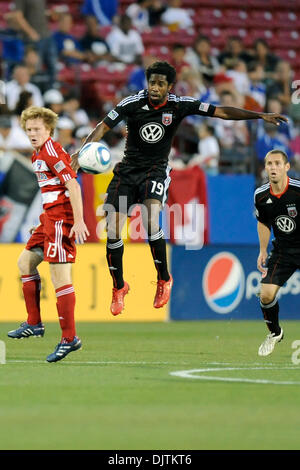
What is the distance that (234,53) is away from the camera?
70.2ft

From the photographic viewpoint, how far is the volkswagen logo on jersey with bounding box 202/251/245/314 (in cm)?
1592

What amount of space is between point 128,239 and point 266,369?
7256 millimetres

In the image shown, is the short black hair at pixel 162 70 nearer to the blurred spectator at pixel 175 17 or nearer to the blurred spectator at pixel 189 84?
the blurred spectator at pixel 189 84

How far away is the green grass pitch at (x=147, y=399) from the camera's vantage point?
557cm

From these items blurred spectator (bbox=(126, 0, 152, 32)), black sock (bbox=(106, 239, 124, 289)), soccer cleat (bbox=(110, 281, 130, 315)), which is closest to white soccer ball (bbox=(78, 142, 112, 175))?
black sock (bbox=(106, 239, 124, 289))

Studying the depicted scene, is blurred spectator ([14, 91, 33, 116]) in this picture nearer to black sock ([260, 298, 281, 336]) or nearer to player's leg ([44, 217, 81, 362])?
black sock ([260, 298, 281, 336])

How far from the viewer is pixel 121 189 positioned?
10258 mm

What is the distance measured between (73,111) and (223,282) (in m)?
3.91

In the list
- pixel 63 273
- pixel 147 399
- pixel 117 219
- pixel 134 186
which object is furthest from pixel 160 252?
pixel 147 399

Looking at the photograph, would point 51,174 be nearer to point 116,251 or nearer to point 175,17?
point 116,251

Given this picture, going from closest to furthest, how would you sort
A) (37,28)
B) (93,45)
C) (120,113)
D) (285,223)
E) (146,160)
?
(120,113) → (146,160) → (285,223) → (37,28) → (93,45)

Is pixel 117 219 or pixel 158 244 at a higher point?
pixel 117 219

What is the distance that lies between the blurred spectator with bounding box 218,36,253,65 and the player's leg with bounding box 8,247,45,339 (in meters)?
12.1

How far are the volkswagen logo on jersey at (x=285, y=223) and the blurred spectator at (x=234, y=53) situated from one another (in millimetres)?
11205
